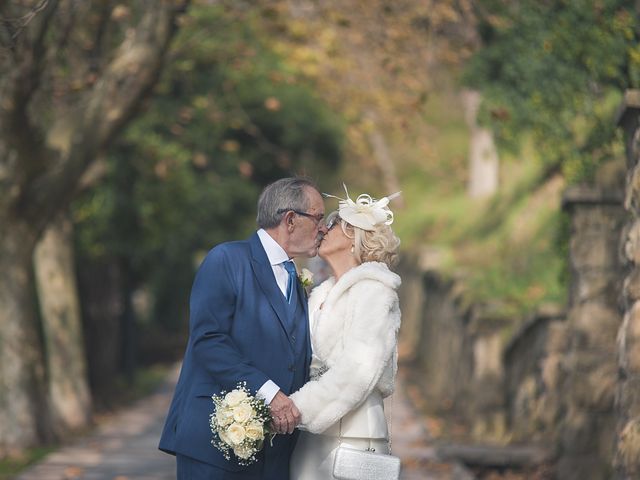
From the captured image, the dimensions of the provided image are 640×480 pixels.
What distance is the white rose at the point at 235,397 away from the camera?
17.8ft

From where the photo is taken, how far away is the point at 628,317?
7.02 m

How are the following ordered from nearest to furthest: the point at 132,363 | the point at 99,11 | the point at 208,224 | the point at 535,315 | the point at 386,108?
the point at 535,315, the point at 99,11, the point at 386,108, the point at 132,363, the point at 208,224

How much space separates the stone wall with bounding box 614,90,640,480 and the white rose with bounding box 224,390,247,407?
2.35m

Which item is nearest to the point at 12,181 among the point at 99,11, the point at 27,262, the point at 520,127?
the point at 27,262

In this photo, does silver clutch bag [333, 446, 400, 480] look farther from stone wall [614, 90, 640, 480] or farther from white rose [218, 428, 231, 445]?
stone wall [614, 90, 640, 480]

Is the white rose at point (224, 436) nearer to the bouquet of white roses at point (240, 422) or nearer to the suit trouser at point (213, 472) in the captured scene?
the bouquet of white roses at point (240, 422)

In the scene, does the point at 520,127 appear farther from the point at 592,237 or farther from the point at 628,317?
the point at 628,317

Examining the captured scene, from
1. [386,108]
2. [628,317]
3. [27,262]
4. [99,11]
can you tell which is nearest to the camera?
[628,317]

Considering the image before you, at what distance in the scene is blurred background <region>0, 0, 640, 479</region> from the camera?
9758 mm

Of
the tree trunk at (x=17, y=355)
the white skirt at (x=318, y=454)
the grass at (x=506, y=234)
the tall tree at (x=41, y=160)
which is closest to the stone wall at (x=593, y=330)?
the grass at (x=506, y=234)

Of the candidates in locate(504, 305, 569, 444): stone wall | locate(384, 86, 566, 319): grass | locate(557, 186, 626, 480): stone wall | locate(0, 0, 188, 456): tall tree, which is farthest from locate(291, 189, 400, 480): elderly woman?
locate(0, 0, 188, 456): tall tree

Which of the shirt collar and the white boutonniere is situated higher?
the shirt collar

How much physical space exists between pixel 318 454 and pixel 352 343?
1.98 ft

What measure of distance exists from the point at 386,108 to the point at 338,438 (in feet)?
40.3
